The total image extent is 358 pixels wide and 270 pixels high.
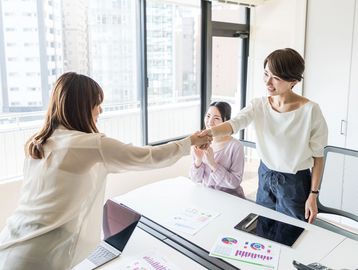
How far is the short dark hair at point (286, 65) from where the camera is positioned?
1.70 meters

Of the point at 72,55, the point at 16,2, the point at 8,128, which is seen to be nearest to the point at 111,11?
the point at 72,55

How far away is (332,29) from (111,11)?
202 centimetres

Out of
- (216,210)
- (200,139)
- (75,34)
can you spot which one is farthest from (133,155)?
(75,34)

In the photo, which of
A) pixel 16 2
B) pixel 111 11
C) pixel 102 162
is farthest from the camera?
pixel 111 11

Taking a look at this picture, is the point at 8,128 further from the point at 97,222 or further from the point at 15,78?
the point at 97,222

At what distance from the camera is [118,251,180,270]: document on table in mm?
1401

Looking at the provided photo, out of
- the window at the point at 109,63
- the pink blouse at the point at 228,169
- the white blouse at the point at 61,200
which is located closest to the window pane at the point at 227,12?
the window at the point at 109,63

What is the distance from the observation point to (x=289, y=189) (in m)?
1.82

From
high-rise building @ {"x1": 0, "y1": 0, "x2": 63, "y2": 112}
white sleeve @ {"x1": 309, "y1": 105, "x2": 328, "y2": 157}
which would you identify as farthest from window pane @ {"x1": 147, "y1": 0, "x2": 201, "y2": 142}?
white sleeve @ {"x1": 309, "y1": 105, "x2": 328, "y2": 157}

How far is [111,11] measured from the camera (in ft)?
10.2

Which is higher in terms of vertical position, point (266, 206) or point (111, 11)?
point (111, 11)

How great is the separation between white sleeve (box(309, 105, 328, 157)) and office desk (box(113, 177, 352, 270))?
1.29 feet

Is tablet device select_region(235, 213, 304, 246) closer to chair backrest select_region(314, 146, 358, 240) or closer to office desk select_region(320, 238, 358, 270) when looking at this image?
office desk select_region(320, 238, 358, 270)

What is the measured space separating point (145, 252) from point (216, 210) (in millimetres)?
520
